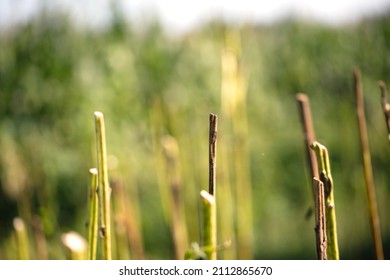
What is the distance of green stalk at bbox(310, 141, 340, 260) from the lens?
8.8 inches

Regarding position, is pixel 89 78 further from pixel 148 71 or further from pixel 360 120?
pixel 360 120

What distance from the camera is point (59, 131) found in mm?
1248

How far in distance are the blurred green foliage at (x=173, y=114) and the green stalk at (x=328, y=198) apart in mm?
296

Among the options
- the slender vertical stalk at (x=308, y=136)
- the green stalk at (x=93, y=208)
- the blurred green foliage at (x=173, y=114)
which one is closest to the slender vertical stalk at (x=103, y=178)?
the green stalk at (x=93, y=208)

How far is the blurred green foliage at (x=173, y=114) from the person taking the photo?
2.90 feet

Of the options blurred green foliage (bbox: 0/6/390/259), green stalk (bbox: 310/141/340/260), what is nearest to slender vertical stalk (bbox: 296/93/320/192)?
green stalk (bbox: 310/141/340/260)

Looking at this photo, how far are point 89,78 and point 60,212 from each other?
44 cm

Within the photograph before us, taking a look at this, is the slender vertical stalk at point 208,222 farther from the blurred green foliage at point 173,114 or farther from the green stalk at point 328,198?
the blurred green foliage at point 173,114

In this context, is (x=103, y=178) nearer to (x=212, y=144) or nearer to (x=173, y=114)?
(x=212, y=144)

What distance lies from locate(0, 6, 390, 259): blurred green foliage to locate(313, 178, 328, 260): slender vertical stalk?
30 centimetres

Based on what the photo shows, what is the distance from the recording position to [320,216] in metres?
0.23

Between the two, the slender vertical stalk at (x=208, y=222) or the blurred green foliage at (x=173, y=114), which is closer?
the slender vertical stalk at (x=208, y=222)

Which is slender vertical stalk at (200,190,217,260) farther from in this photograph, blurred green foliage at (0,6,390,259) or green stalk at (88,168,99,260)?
blurred green foliage at (0,6,390,259)
